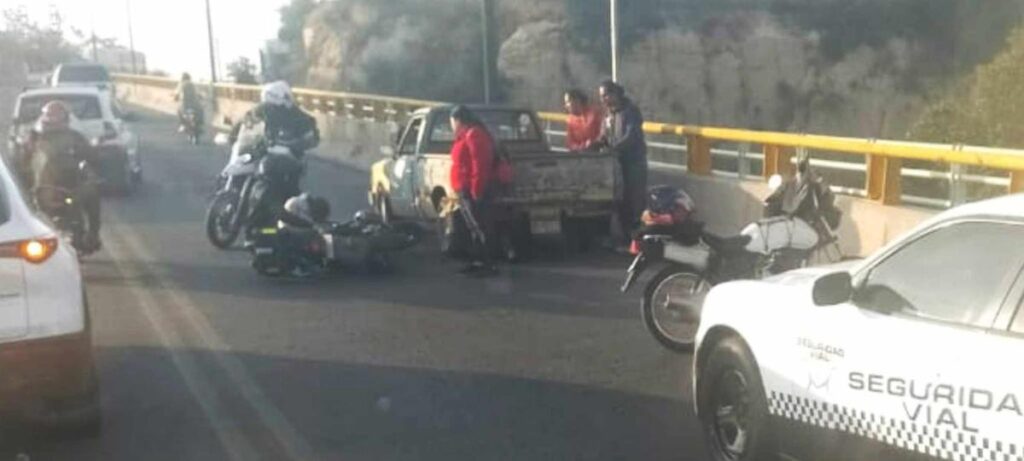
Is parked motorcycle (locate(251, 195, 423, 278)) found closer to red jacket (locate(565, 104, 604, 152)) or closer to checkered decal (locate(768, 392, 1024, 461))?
red jacket (locate(565, 104, 604, 152))

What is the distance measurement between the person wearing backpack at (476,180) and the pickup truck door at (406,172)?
2.56m

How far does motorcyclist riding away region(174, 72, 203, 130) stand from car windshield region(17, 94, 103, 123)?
1222 cm

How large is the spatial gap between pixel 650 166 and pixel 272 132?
434 centimetres

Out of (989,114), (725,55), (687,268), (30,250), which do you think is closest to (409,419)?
(30,250)

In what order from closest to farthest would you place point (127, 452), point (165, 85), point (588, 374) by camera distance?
point (127, 452) < point (588, 374) < point (165, 85)

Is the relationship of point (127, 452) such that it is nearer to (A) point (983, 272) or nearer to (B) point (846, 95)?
(A) point (983, 272)

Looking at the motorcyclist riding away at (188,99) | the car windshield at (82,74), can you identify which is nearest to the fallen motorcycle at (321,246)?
the motorcyclist riding away at (188,99)

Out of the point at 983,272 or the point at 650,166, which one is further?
the point at 650,166

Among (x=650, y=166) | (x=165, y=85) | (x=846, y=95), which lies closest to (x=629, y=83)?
(x=846, y=95)

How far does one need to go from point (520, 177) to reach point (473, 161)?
1272 mm

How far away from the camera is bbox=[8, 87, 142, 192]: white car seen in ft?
73.8

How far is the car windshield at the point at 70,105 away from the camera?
22688mm

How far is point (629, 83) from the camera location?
5000 cm

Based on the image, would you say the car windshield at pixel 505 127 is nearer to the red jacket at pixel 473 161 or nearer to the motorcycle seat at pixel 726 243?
the red jacket at pixel 473 161
